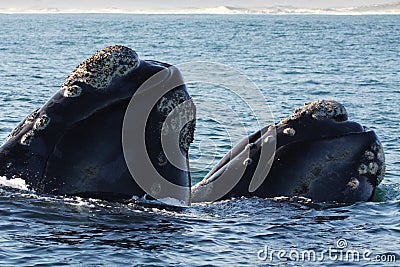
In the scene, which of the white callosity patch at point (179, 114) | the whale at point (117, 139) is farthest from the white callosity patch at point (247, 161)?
the white callosity patch at point (179, 114)

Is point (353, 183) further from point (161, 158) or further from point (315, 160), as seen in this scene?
point (161, 158)

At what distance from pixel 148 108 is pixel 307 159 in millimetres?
1946

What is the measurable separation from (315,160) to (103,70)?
253 cm

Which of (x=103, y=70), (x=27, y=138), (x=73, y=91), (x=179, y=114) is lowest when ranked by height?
(x=27, y=138)

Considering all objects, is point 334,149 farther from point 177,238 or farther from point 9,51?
point 9,51

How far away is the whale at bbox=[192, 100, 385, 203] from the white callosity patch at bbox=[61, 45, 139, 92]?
6.23 ft

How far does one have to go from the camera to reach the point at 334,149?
9273mm

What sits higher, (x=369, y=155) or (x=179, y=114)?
(x=179, y=114)

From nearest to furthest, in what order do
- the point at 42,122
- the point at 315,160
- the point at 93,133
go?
1. the point at 93,133
2. the point at 42,122
3. the point at 315,160

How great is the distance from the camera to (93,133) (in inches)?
326

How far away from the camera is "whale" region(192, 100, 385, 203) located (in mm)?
9281

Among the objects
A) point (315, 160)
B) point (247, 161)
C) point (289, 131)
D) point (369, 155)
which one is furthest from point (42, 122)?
point (369, 155)

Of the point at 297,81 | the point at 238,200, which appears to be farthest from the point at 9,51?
the point at 238,200

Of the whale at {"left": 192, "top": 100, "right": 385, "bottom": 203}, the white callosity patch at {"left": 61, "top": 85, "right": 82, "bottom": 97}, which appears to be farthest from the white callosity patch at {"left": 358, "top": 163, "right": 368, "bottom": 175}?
the white callosity patch at {"left": 61, "top": 85, "right": 82, "bottom": 97}
